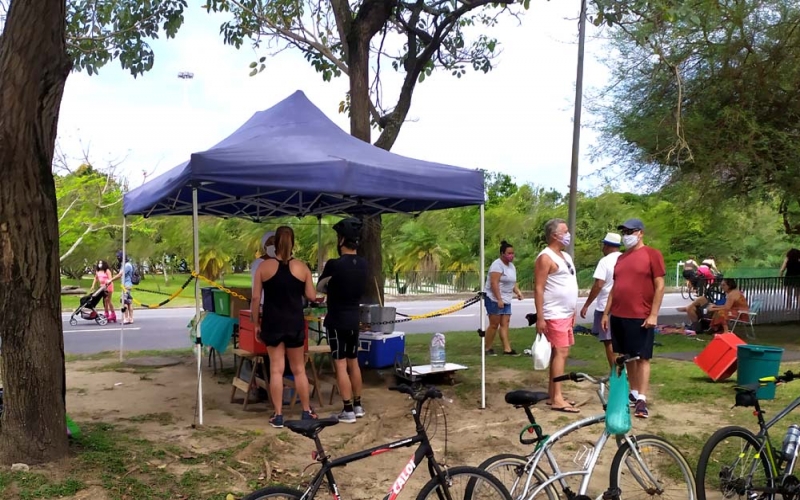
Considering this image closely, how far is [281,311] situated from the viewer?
216 inches

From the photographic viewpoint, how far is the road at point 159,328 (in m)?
11.9

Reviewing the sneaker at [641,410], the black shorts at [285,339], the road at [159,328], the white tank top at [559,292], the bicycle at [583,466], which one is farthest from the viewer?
the road at [159,328]

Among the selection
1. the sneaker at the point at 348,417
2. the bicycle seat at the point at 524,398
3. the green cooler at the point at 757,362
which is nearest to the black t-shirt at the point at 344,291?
the sneaker at the point at 348,417

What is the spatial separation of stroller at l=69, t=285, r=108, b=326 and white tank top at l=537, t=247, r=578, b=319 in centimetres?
1196

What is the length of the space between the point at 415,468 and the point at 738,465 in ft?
6.17

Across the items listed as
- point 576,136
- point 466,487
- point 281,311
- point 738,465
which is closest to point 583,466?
point 466,487

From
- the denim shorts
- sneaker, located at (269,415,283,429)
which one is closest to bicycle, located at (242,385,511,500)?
sneaker, located at (269,415,283,429)

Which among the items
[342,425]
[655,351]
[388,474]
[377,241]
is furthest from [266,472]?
[655,351]

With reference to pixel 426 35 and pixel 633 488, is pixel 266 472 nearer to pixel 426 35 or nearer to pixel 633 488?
pixel 633 488

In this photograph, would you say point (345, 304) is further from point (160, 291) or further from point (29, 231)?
point (160, 291)

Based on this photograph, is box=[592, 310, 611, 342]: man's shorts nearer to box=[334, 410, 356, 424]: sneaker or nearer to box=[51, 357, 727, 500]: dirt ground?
box=[51, 357, 727, 500]: dirt ground

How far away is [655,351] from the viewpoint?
1016 cm

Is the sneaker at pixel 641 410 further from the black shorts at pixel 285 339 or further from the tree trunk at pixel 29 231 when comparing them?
the tree trunk at pixel 29 231

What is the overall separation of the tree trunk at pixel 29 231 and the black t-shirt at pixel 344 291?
219cm
